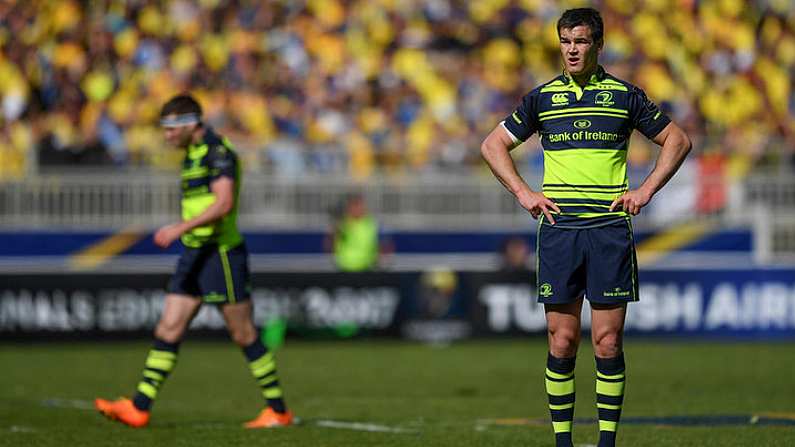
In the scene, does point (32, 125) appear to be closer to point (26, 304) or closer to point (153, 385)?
point (26, 304)

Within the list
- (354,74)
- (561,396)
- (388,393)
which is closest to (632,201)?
(561,396)

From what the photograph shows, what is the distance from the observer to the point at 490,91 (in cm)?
2523

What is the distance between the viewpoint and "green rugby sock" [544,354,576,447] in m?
7.46

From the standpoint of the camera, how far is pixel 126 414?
1000 cm

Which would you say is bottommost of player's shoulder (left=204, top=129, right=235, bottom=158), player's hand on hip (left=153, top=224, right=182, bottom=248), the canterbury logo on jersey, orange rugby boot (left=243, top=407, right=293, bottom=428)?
orange rugby boot (left=243, top=407, right=293, bottom=428)

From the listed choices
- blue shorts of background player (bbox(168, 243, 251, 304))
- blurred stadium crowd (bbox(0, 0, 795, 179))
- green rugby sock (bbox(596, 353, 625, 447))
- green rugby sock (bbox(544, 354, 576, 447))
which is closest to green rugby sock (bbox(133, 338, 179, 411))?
blue shorts of background player (bbox(168, 243, 251, 304))

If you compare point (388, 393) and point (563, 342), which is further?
point (388, 393)

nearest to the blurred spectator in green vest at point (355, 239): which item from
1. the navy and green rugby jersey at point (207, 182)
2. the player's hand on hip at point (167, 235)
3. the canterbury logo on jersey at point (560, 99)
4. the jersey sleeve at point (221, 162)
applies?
the navy and green rugby jersey at point (207, 182)

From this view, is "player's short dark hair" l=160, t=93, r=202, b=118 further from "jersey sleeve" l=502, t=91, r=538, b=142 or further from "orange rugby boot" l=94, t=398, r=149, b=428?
"jersey sleeve" l=502, t=91, r=538, b=142

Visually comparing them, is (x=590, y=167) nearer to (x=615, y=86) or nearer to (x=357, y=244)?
(x=615, y=86)

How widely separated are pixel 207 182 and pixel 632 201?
13.2 feet

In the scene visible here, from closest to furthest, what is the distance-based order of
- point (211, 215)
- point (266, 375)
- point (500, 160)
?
1. point (500, 160)
2. point (211, 215)
3. point (266, 375)

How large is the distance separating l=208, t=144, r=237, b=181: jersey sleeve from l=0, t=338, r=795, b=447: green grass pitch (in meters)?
1.79

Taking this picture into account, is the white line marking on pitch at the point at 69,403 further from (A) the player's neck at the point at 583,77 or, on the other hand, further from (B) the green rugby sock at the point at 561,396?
(A) the player's neck at the point at 583,77
